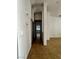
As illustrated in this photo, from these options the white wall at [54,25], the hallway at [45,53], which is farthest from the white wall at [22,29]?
the white wall at [54,25]

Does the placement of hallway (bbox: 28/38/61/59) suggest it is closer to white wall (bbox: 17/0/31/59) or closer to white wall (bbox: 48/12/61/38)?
white wall (bbox: 17/0/31/59)

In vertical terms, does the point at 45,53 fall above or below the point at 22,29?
below

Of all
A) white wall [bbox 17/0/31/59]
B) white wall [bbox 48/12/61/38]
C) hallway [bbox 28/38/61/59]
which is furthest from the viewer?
white wall [bbox 48/12/61/38]

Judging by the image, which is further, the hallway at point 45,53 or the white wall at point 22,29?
the hallway at point 45,53

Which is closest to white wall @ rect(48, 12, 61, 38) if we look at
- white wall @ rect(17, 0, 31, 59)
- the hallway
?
the hallway

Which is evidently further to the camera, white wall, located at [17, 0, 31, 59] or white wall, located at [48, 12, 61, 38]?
white wall, located at [48, 12, 61, 38]

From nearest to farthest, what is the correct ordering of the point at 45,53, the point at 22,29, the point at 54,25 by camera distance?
1. the point at 22,29
2. the point at 45,53
3. the point at 54,25

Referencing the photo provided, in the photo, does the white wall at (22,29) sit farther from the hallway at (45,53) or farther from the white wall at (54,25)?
the white wall at (54,25)

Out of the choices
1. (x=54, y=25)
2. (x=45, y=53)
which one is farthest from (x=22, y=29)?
(x=54, y=25)

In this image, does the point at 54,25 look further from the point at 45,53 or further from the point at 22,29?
the point at 22,29
